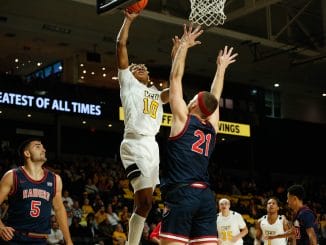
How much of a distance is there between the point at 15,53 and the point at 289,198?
70.2ft

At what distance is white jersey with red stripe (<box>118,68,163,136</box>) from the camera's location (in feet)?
22.8

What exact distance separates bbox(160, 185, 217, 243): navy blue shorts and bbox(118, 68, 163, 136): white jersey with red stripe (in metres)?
1.36

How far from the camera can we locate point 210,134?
19.5 feet

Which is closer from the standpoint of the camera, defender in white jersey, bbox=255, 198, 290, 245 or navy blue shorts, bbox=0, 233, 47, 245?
navy blue shorts, bbox=0, 233, 47, 245

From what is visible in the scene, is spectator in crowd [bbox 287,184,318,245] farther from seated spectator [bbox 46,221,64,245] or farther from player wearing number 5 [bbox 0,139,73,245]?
seated spectator [bbox 46,221,64,245]

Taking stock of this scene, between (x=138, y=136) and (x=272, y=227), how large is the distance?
228 inches

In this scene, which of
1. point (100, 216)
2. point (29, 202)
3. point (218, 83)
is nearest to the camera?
point (29, 202)

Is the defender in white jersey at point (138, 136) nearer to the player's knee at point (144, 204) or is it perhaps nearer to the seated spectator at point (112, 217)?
the player's knee at point (144, 204)

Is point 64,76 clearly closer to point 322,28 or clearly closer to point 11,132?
point 11,132

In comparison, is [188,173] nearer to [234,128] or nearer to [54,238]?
[54,238]

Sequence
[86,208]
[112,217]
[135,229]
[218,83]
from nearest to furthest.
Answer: [218,83] < [135,229] < [112,217] < [86,208]

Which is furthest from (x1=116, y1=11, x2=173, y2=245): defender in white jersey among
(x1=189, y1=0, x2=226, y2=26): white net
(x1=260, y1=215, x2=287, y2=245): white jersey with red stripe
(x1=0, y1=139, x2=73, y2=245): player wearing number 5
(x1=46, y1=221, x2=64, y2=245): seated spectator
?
(x1=46, y1=221, x2=64, y2=245): seated spectator

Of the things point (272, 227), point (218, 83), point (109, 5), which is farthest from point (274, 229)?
point (218, 83)

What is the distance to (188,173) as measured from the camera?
18.9ft
